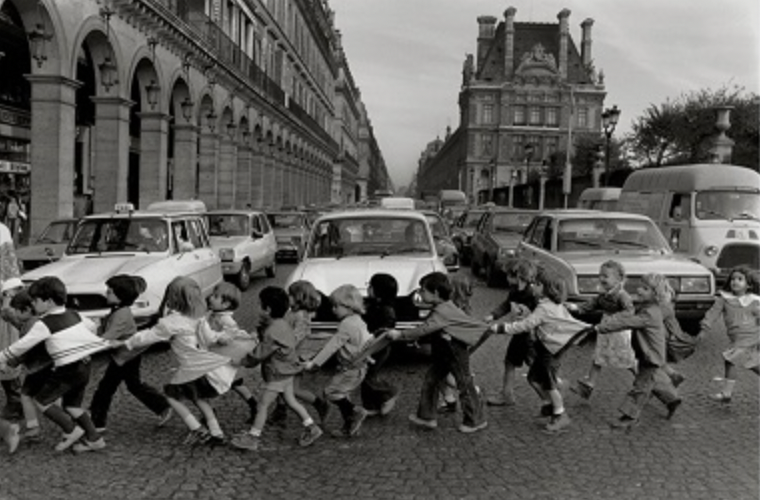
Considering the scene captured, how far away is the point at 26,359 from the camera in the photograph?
5105mm

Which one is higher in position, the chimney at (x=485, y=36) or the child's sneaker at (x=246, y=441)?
the chimney at (x=485, y=36)

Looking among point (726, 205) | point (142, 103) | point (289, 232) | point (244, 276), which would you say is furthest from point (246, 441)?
point (142, 103)

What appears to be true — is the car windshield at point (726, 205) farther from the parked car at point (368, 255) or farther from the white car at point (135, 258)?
the white car at point (135, 258)

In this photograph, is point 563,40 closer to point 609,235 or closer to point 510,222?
point 510,222

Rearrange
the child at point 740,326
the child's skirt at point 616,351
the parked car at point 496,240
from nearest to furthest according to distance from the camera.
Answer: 1. the child's skirt at point 616,351
2. the child at point 740,326
3. the parked car at point 496,240

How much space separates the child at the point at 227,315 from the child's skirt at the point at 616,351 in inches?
111

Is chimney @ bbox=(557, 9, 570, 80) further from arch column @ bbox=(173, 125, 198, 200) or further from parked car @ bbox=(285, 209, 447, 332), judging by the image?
parked car @ bbox=(285, 209, 447, 332)

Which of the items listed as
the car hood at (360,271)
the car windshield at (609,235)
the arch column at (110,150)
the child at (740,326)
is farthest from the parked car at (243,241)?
the child at (740,326)

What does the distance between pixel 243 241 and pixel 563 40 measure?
110590mm

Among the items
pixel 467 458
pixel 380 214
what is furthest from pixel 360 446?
pixel 380 214

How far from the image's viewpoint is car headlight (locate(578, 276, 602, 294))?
9258 mm

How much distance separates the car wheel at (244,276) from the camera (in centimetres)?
1416

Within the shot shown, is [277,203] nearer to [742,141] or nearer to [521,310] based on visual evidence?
[742,141]

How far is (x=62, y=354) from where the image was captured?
199 inches
